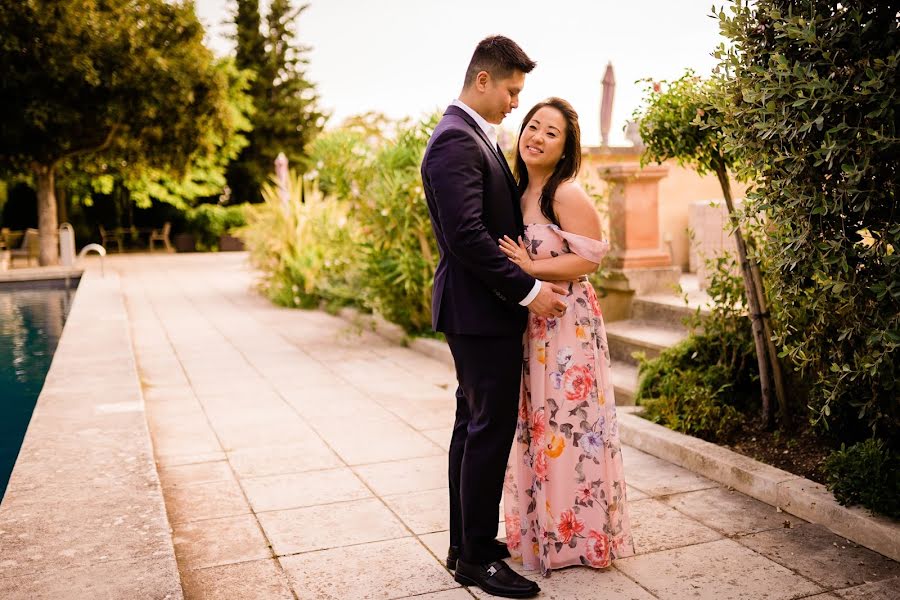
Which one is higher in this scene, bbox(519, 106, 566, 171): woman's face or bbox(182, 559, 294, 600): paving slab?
bbox(519, 106, 566, 171): woman's face

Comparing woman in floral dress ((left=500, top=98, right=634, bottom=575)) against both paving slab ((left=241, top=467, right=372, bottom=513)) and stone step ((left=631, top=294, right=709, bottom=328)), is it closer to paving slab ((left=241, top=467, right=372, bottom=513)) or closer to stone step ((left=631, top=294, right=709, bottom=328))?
paving slab ((left=241, top=467, right=372, bottom=513))

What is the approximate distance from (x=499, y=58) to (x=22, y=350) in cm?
872

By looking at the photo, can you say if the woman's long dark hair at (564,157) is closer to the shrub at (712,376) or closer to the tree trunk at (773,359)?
the tree trunk at (773,359)

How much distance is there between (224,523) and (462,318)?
167cm

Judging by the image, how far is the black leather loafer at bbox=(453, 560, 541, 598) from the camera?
3072 mm

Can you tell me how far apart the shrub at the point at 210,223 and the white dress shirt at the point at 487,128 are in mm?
→ 27751

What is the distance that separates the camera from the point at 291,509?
4117mm

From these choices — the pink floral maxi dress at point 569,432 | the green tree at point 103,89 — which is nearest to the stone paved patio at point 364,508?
the pink floral maxi dress at point 569,432

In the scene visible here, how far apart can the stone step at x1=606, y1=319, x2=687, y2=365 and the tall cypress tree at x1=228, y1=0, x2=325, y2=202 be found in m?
28.7

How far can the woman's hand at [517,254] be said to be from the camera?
312 centimetres

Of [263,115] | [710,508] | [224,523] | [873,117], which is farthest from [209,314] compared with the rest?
[263,115]

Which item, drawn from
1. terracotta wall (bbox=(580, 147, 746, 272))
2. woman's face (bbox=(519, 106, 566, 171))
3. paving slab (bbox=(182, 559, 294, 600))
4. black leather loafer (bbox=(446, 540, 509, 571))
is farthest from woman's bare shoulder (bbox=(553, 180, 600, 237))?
terracotta wall (bbox=(580, 147, 746, 272))

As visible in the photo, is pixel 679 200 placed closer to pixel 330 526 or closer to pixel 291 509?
pixel 291 509

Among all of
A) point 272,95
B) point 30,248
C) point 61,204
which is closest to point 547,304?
point 30,248
